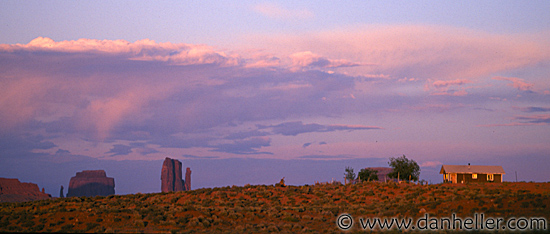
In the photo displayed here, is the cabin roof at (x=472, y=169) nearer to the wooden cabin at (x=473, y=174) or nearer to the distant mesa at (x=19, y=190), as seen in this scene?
the wooden cabin at (x=473, y=174)

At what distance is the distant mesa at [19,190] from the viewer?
167 metres

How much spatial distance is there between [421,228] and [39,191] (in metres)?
178

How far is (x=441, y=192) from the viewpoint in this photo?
53.9 meters

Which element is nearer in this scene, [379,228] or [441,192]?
[379,228]

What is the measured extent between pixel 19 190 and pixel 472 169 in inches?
6432

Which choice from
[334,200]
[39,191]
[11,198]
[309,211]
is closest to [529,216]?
[309,211]

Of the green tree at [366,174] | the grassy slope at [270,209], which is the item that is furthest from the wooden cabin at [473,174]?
the grassy slope at [270,209]

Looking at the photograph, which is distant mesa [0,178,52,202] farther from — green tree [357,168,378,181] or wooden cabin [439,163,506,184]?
wooden cabin [439,163,506,184]

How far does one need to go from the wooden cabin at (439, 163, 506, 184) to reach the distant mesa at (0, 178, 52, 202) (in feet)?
471

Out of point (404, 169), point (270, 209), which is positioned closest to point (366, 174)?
point (404, 169)

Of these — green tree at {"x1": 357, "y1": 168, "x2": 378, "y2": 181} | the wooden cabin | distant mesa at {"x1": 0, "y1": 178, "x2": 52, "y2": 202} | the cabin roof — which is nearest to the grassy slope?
the wooden cabin

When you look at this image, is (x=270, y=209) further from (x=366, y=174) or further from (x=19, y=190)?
(x=19, y=190)

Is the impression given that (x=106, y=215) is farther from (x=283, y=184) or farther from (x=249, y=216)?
(x=283, y=184)

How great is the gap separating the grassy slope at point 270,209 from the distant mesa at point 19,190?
131 metres
